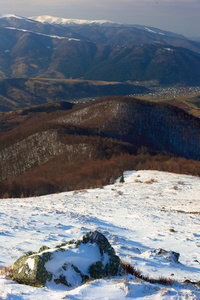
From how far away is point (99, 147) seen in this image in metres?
73.6

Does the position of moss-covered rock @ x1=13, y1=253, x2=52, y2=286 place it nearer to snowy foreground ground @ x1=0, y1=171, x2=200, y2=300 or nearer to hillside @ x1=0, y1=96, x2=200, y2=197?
snowy foreground ground @ x1=0, y1=171, x2=200, y2=300

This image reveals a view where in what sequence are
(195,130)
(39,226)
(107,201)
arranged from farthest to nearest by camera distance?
(195,130) < (107,201) < (39,226)

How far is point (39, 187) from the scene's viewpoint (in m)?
46.2

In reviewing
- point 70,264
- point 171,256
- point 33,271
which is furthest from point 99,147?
point 33,271

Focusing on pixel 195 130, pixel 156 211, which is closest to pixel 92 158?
pixel 156 211

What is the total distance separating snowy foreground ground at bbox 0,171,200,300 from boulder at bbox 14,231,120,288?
0.37m

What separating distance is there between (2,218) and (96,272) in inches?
381

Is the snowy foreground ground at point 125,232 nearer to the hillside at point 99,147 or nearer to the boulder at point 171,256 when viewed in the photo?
the boulder at point 171,256

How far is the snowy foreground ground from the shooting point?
22.3 ft

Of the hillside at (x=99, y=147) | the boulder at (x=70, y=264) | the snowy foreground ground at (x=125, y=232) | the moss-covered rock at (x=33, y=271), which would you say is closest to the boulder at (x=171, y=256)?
the snowy foreground ground at (x=125, y=232)

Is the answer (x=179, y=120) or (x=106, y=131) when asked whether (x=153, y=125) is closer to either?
(x=179, y=120)

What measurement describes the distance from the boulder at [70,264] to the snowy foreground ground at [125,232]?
37 cm

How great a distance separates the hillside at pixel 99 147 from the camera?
161 feet

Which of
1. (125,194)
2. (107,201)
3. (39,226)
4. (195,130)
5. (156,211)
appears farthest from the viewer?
(195,130)
